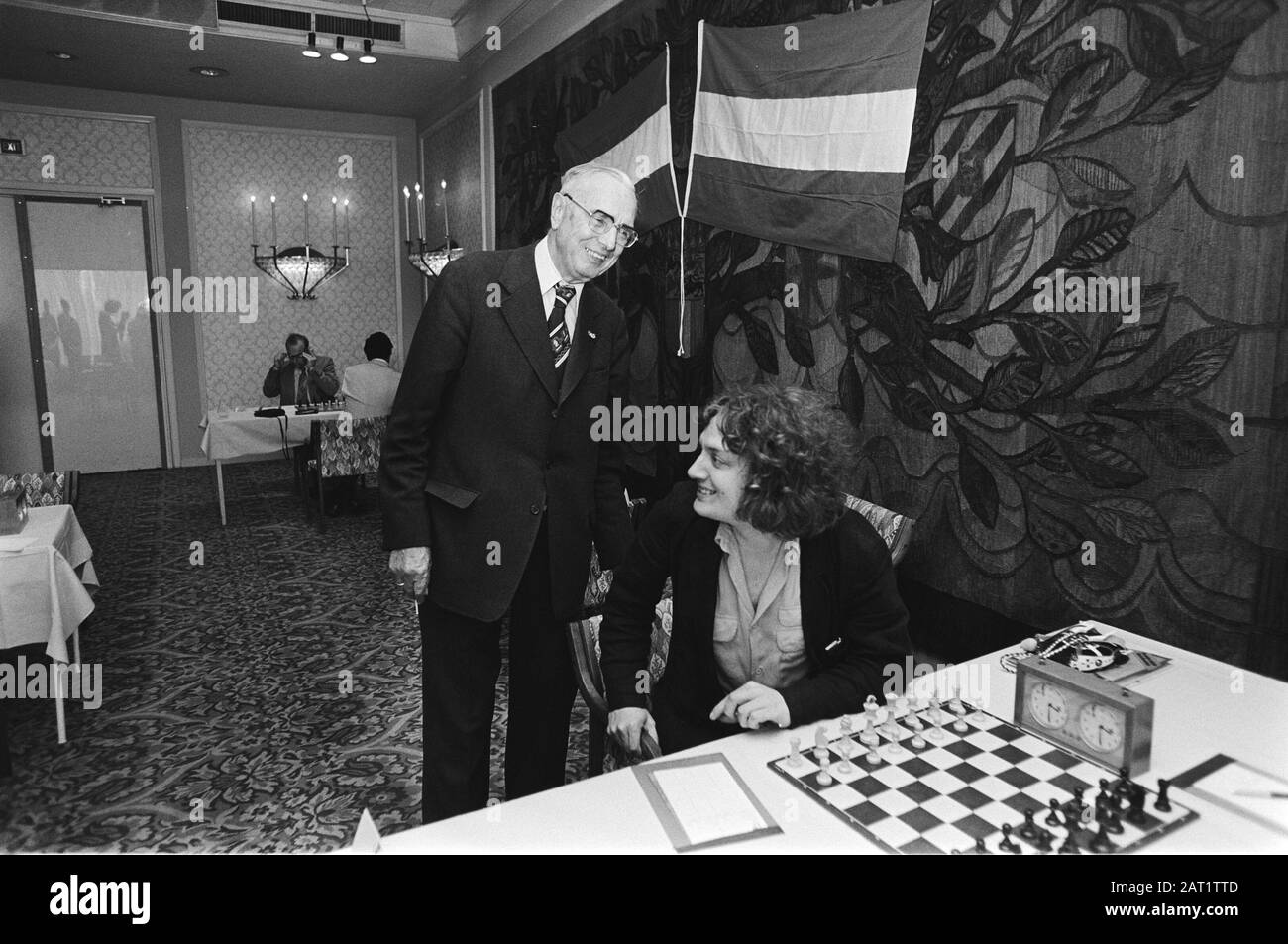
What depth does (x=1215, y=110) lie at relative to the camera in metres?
1.91

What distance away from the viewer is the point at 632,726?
1.67m

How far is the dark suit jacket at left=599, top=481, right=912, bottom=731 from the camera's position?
5.25 feet

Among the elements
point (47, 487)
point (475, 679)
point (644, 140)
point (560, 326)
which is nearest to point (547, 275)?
point (560, 326)

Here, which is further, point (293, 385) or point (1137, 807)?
point (293, 385)

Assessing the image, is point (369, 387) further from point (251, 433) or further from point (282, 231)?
point (282, 231)

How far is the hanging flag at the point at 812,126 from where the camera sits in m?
2.78

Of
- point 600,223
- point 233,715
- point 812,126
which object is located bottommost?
point 233,715

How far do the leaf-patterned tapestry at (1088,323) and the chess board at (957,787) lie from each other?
899mm

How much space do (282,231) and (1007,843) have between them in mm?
8976

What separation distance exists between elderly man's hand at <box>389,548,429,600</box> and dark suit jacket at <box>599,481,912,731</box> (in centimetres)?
48

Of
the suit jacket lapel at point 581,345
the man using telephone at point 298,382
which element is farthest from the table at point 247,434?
the suit jacket lapel at point 581,345

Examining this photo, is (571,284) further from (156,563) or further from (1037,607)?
(156,563)

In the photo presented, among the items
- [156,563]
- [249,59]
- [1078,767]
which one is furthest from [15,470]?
[1078,767]

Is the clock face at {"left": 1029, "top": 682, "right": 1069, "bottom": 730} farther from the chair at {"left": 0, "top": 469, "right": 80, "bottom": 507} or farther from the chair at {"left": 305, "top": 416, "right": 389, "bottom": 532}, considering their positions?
the chair at {"left": 305, "top": 416, "right": 389, "bottom": 532}
